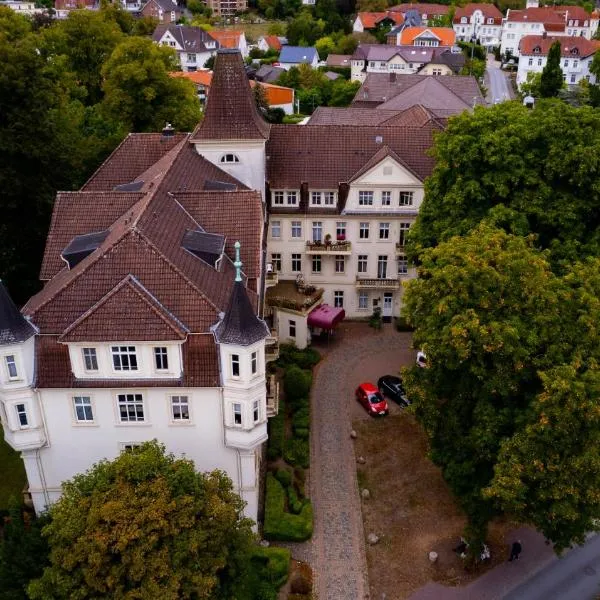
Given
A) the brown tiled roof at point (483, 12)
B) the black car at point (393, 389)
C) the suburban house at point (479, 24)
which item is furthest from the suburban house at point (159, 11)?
the black car at point (393, 389)

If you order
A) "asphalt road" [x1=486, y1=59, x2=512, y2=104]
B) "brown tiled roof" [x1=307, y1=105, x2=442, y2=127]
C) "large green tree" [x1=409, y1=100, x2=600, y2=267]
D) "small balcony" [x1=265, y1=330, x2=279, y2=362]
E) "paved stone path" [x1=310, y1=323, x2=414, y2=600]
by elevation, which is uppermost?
"large green tree" [x1=409, y1=100, x2=600, y2=267]

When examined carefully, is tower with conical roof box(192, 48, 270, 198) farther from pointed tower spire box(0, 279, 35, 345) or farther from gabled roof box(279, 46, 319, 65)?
gabled roof box(279, 46, 319, 65)

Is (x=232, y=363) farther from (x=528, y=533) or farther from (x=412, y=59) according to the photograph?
(x=412, y=59)

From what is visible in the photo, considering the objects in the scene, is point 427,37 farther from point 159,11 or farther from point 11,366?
point 11,366

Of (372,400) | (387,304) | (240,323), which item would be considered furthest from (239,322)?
(387,304)

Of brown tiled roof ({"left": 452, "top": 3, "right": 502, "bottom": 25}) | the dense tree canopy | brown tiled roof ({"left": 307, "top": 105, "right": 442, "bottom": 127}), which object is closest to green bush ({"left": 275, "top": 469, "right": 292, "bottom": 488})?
the dense tree canopy

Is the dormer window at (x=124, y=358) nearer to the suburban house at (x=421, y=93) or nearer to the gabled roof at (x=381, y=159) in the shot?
the gabled roof at (x=381, y=159)
